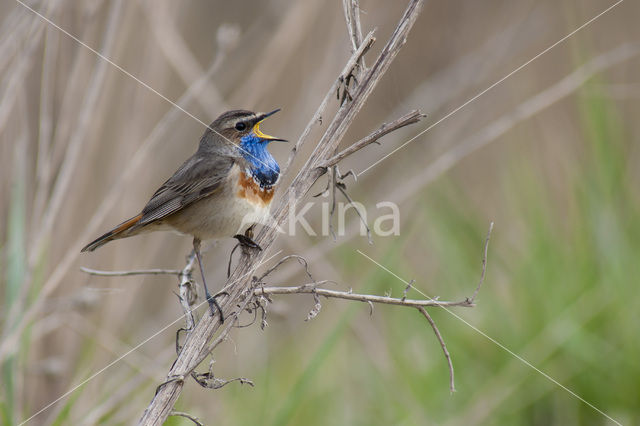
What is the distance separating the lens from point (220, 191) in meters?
2.97

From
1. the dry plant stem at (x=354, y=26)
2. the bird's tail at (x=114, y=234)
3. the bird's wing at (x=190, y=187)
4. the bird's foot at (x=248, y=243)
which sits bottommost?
the bird's foot at (x=248, y=243)

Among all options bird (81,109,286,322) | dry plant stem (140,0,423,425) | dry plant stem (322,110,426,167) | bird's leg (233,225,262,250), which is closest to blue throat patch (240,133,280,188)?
bird (81,109,286,322)

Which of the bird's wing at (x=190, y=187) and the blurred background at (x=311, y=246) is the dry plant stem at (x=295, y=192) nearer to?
the blurred background at (x=311, y=246)

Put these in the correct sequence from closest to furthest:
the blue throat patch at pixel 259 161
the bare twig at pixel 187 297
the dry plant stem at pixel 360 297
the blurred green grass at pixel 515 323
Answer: the dry plant stem at pixel 360 297
the bare twig at pixel 187 297
the blue throat patch at pixel 259 161
the blurred green grass at pixel 515 323

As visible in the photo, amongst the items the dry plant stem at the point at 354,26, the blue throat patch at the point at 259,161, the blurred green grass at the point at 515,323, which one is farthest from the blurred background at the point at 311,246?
the dry plant stem at the point at 354,26

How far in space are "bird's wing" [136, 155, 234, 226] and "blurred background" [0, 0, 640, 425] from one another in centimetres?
18

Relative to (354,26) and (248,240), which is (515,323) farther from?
(354,26)

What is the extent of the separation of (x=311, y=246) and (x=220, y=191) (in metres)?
0.79

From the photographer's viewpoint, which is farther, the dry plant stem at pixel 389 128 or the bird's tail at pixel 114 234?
the bird's tail at pixel 114 234

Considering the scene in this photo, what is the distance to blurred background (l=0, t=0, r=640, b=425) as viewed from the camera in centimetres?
298

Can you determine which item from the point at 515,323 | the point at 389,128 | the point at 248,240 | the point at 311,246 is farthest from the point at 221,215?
the point at 515,323

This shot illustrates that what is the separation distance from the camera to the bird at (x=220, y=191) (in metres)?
2.86

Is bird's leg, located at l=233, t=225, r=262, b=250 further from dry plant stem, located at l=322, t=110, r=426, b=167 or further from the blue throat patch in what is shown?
dry plant stem, located at l=322, t=110, r=426, b=167

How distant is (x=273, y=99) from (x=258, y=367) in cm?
169
